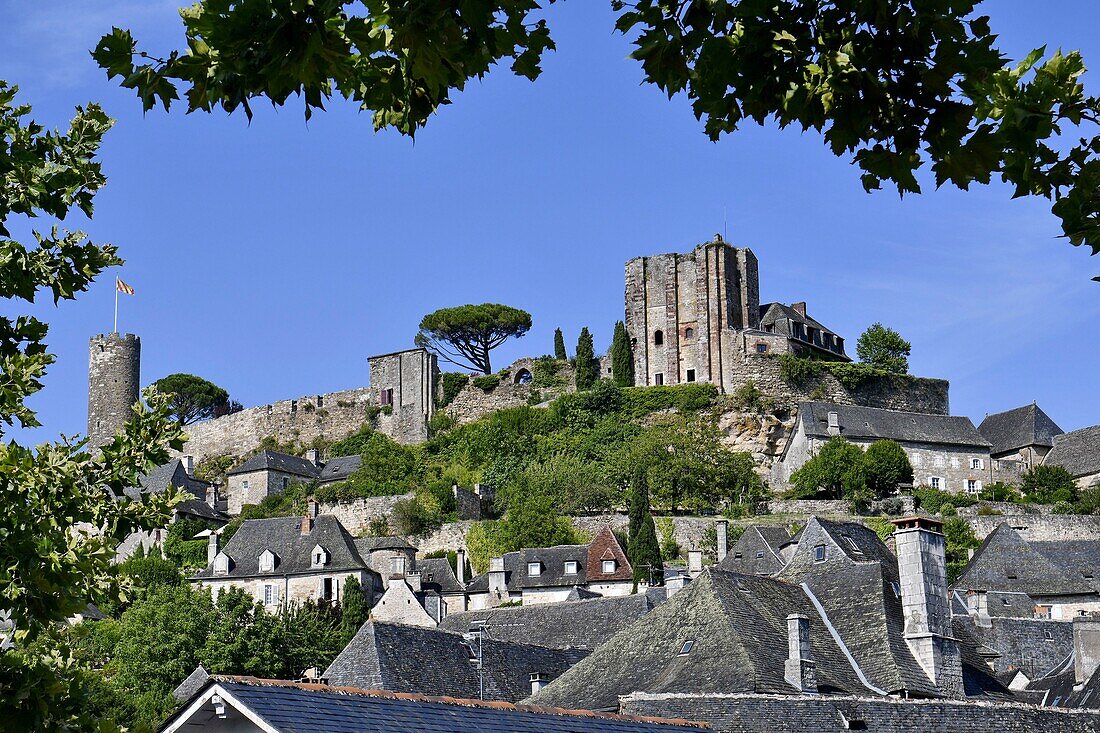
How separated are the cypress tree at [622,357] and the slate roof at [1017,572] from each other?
74.2 feet

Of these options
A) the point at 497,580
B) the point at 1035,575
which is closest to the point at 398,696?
the point at 497,580

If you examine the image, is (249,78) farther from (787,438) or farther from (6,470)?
(787,438)

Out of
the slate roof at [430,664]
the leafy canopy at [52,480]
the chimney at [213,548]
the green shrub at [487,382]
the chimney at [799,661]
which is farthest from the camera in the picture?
→ the green shrub at [487,382]

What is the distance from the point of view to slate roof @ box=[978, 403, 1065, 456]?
232 feet

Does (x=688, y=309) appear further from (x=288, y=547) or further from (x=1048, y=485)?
(x=288, y=547)

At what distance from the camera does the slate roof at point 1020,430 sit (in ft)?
232

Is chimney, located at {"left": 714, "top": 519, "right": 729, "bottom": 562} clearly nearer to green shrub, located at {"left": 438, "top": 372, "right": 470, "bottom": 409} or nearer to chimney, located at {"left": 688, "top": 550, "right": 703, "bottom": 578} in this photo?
chimney, located at {"left": 688, "top": 550, "right": 703, "bottom": 578}

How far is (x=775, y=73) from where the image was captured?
5.31 meters

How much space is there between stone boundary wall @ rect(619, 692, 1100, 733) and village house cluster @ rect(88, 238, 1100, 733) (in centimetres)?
3

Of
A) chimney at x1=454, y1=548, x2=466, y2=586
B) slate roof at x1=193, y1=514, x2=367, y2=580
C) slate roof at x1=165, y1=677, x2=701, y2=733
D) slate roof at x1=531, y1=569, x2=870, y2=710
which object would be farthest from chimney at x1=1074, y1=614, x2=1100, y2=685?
slate roof at x1=193, y1=514, x2=367, y2=580

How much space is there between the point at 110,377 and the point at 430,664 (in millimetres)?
57579

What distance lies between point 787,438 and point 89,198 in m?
61.8

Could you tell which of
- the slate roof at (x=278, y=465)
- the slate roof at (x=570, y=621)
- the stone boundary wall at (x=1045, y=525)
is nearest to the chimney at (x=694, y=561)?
the slate roof at (x=570, y=621)

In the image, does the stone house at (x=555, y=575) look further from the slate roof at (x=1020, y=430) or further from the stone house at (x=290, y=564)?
the slate roof at (x=1020, y=430)
